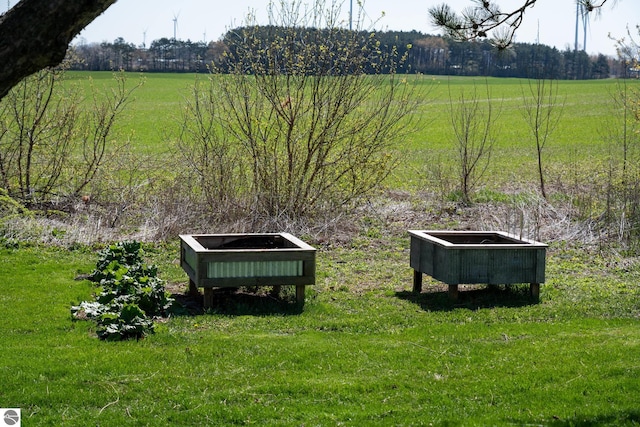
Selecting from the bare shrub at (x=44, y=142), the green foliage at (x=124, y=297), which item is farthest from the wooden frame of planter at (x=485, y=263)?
the bare shrub at (x=44, y=142)

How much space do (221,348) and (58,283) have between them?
3481 millimetres

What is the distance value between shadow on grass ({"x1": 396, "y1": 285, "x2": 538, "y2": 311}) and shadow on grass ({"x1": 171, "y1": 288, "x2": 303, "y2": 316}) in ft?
4.83

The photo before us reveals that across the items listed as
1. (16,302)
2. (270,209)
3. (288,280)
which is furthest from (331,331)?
(270,209)

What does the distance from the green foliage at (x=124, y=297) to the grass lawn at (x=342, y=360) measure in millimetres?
183

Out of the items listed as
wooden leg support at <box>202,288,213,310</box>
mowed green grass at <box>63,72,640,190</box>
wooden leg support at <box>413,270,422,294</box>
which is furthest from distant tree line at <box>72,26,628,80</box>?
wooden leg support at <box>202,288,213,310</box>

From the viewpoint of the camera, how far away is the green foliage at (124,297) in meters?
7.68

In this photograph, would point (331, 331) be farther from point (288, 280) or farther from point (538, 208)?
point (538, 208)

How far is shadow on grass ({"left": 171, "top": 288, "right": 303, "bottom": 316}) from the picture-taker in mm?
8984

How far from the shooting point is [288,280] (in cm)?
921

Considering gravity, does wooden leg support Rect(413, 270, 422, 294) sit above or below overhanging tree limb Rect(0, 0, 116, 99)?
below

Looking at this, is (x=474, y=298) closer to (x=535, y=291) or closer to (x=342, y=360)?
(x=535, y=291)

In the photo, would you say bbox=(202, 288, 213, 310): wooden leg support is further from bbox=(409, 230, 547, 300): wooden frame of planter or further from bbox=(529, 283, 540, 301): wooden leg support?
bbox=(529, 283, 540, 301): wooden leg support

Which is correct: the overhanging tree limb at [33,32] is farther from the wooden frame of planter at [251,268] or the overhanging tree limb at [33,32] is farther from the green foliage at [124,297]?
the wooden frame of planter at [251,268]

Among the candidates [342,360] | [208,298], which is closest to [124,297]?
[208,298]
